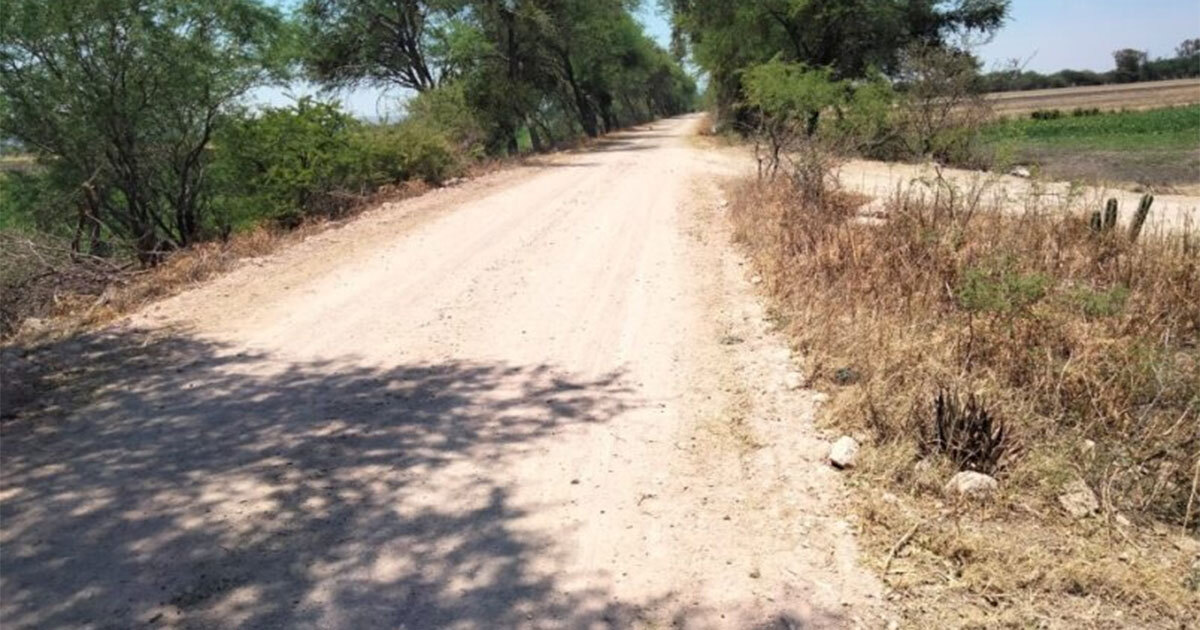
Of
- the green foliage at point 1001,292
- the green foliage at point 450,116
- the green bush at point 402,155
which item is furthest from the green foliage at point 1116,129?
the green foliage at point 1001,292

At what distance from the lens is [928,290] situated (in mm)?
5953

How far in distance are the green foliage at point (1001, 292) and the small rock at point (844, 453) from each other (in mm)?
1479

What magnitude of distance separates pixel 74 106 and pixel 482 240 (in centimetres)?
875

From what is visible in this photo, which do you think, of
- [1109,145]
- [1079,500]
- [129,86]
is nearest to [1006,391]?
[1079,500]

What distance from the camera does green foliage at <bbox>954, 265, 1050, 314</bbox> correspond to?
15.5 feet

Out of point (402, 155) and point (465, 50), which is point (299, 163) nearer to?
point (402, 155)

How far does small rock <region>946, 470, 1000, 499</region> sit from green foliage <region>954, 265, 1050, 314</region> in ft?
4.97

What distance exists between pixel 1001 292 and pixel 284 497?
4340mm

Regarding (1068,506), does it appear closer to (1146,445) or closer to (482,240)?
(1146,445)

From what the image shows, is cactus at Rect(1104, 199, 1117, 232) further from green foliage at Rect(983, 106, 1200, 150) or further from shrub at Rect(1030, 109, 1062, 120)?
shrub at Rect(1030, 109, 1062, 120)

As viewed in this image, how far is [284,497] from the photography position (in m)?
3.73

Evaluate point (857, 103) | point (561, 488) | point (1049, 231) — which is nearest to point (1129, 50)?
point (857, 103)

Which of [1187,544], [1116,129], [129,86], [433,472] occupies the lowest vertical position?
[1187,544]

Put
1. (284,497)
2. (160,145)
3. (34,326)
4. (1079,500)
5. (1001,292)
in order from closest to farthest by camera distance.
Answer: (1079,500) → (284,497) → (1001,292) → (34,326) → (160,145)
